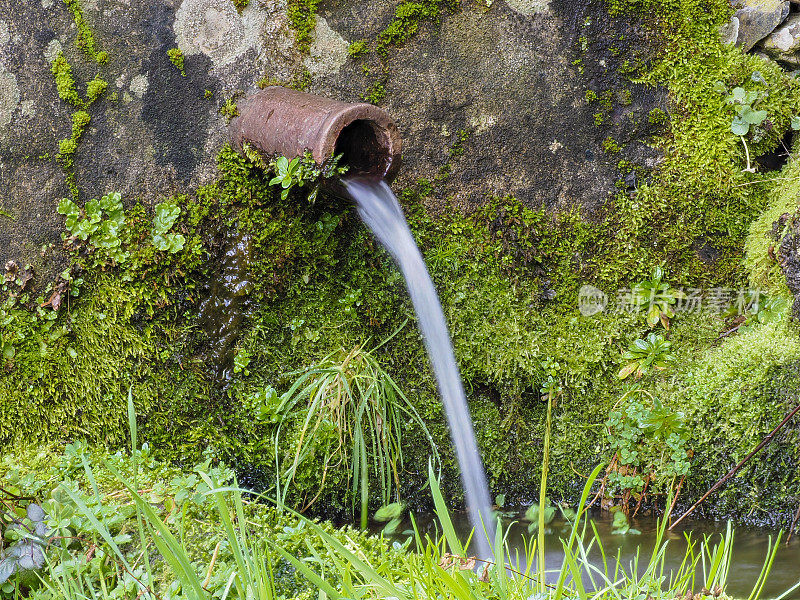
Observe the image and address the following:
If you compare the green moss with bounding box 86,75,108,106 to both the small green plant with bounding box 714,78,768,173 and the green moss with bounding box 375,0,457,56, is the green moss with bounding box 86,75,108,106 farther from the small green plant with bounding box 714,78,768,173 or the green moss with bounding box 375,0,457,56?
the small green plant with bounding box 714,78,768,173

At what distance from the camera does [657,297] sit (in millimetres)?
2916

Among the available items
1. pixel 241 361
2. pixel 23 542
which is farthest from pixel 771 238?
pixel 23 542

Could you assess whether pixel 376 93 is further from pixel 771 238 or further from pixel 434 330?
pixel 771 238

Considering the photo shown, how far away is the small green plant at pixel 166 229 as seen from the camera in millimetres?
2572

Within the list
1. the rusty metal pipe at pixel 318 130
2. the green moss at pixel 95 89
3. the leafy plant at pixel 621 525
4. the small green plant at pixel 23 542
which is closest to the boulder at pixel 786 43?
the rusty metal pipe at pixel 318 130

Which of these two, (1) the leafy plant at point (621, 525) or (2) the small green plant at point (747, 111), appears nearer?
(1) the leafy plant at point (621, 525)

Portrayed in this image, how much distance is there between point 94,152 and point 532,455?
7.24 feet

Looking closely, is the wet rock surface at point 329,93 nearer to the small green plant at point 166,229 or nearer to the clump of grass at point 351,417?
the small green plant at point 166,229

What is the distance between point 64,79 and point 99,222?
0.56m

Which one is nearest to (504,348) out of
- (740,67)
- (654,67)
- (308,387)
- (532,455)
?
(532,455)

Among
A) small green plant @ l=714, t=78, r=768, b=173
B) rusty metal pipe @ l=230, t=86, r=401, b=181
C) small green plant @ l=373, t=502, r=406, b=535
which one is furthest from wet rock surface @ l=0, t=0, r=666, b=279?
small green plant @ l=373, t=502, r=406, b=535

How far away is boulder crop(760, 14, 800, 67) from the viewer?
2.89 meters

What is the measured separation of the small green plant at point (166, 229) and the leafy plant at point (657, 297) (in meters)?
1.97

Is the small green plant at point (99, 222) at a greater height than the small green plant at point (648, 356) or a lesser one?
greater
